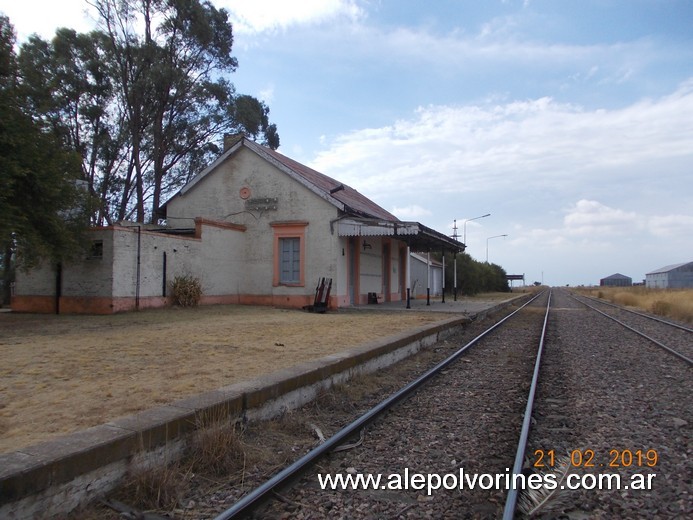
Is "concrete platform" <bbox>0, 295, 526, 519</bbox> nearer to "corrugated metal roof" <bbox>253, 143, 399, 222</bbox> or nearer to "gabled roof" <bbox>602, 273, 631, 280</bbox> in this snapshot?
"corrugated metal roof" <bbox>253, 143, 399, 222</bbox>

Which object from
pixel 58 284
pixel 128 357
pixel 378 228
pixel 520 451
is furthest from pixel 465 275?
pixel 520 451

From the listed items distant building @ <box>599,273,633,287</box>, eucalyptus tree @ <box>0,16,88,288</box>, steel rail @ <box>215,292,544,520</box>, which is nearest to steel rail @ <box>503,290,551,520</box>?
steel rail @ <box>215,292,544,520</box>

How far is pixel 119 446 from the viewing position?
3660 millimetres

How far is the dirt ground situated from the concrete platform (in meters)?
0.51

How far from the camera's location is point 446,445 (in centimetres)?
493

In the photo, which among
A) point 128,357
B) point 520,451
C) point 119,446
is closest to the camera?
point 119,446

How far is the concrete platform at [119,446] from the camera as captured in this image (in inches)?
122

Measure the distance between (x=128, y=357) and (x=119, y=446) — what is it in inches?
171

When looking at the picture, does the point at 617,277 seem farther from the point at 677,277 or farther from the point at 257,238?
the point at 257,238

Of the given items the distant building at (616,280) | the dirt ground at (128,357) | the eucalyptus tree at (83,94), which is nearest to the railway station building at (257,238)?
the dirt ground at (128,357)

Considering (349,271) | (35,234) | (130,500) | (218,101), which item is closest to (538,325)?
(349,271)

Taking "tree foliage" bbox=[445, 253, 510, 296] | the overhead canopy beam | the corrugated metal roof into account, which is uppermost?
the corrugated metal roof

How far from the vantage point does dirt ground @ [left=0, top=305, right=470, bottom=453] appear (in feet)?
15.7

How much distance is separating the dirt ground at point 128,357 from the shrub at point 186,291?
1.63 meters
